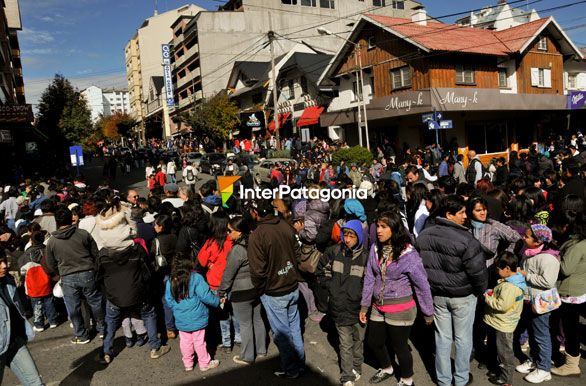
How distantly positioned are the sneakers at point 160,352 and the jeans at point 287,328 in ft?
5.74

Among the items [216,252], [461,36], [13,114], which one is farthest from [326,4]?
[216,252]

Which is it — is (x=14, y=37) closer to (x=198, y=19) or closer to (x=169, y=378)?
(x=198, y=19)

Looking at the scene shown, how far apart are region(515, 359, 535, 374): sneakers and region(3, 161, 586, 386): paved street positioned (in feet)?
0.32

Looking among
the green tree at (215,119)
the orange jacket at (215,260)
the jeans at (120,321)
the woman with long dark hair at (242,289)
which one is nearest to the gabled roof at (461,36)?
the green tree at (215,119)

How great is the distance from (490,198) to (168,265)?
15.0 feet

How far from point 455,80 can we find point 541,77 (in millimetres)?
8112

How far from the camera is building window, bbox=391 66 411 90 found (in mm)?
24875

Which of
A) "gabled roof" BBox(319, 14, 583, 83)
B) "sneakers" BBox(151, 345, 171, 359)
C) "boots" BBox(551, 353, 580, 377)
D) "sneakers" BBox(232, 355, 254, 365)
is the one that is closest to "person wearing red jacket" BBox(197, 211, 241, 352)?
"sneakers" BBox(232, 355, 254, 365)

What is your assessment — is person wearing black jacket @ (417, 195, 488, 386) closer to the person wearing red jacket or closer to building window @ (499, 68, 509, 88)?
the person wearing red jacket

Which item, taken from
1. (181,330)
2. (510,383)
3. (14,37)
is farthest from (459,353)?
(14,37)

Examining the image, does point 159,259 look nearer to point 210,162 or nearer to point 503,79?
point 210,162

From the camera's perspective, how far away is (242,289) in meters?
5.02

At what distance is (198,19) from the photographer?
5356cm

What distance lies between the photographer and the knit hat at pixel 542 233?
14.7 ft
